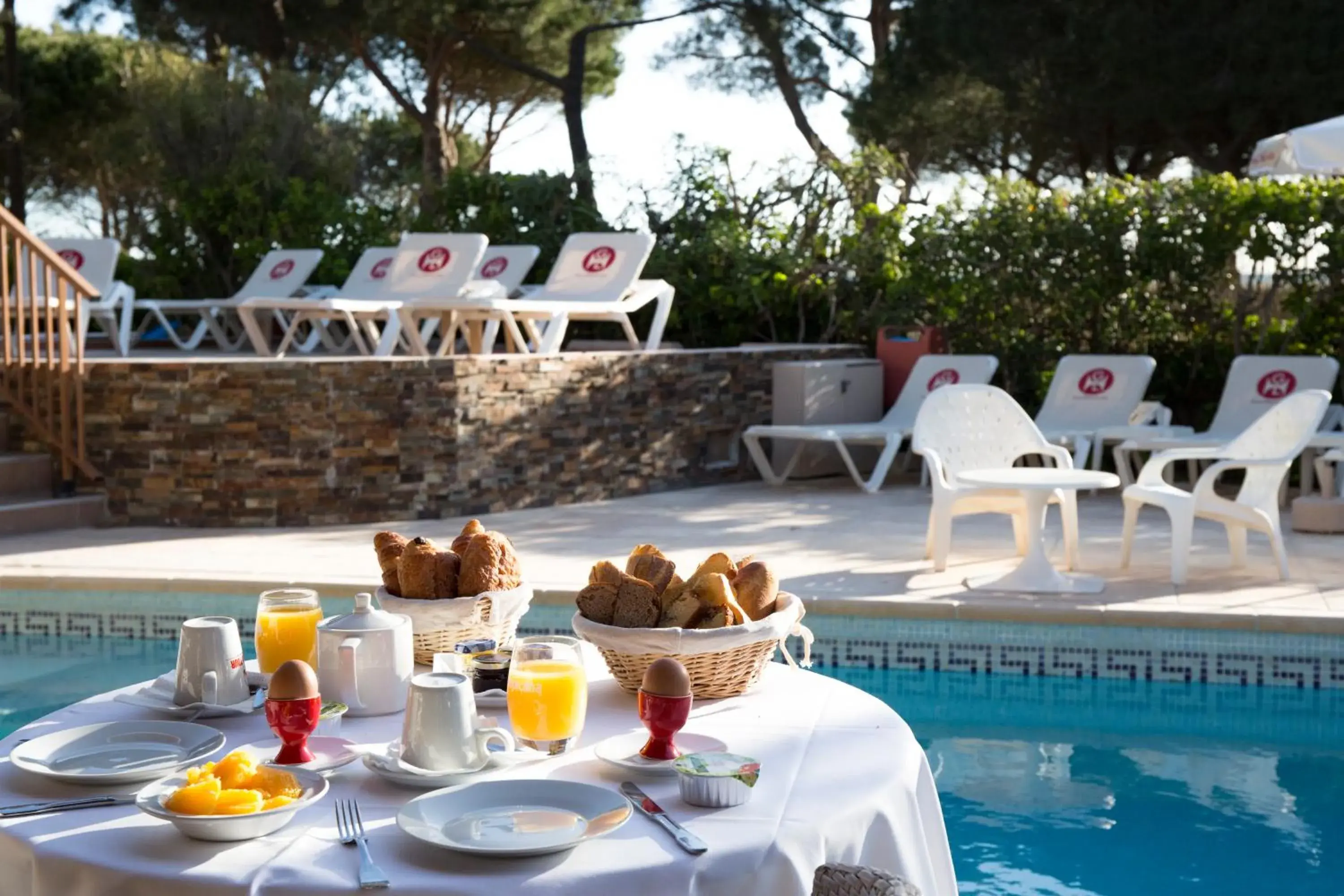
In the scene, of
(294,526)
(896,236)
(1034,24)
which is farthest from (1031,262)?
(1034,24)

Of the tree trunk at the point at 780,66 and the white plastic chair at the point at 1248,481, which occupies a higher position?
the tree trunk at the point at 780,66

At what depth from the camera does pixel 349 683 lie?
2.27m

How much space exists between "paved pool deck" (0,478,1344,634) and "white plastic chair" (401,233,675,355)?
1235 millimetres

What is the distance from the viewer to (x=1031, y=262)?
33.3 feet

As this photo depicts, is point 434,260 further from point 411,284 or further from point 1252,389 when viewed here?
point 1252,389

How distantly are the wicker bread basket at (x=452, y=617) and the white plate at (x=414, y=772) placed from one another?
43 centimetres

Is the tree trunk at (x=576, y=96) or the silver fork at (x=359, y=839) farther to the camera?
the tree trunk at (x=576, y=96)

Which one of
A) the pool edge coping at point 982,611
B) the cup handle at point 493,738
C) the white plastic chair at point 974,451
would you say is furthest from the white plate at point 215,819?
the white plastic chair at point 974,451

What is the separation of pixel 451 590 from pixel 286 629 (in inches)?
10.8

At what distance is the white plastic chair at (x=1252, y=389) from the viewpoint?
875 cm

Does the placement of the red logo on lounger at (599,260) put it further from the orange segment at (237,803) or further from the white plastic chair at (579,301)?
the orange segment at (237,803)

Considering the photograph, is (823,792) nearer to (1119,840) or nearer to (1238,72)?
(1119,840)

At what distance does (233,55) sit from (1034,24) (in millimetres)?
9945

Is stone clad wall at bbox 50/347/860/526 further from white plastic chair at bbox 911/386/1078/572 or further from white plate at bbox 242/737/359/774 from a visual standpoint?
white plate at bbox 242/737/359/774
